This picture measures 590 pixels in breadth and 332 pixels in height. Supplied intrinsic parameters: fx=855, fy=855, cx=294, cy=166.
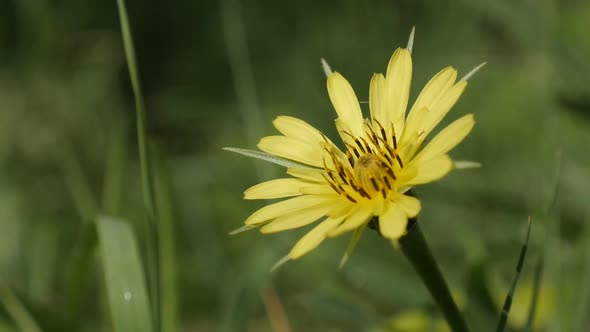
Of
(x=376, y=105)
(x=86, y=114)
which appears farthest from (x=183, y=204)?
(x=376, y=105)

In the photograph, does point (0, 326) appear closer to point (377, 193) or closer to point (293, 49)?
point (377, 193)

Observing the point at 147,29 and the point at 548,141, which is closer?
the point at 548,141

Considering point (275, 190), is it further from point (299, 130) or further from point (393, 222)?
point (393, 222)

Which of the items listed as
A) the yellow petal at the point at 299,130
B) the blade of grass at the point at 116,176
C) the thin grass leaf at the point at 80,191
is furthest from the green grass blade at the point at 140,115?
the thin grass leaf at the point at 80,191

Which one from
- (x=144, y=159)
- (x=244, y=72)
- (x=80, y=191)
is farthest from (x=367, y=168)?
(x=80, y=191)

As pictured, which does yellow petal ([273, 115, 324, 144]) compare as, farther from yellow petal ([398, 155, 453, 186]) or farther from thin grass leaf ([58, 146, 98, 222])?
thin grass leaf ([58, 146, 98, 222])
